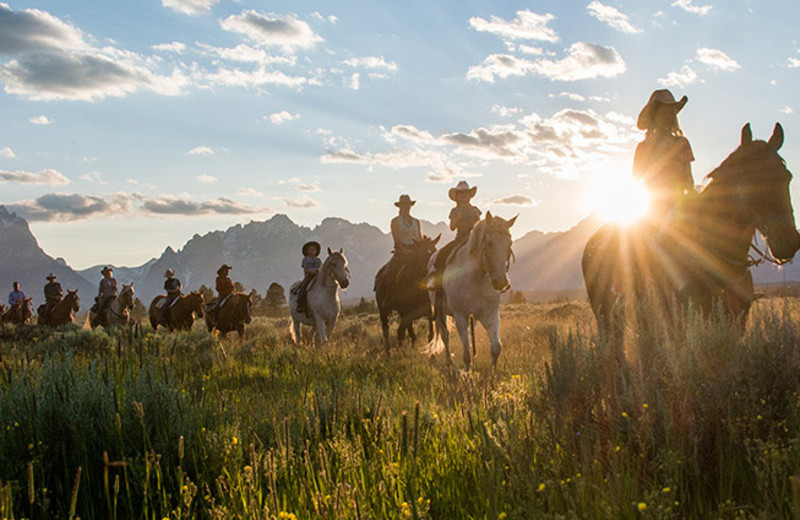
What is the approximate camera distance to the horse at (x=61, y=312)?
933 inches

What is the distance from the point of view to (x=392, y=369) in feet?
29.8

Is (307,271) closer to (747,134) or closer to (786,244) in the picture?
(747,134)

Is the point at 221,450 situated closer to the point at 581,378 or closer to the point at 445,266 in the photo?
the point at 581,378

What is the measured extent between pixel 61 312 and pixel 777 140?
26.1 m

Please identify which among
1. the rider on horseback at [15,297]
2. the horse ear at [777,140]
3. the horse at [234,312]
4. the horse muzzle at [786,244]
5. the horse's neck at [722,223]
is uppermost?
the horse ear at [777,140]

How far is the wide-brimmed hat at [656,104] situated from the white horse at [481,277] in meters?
2.53

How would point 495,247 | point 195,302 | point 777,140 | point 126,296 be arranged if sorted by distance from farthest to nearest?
point 126,296
point 195,302
point 495,247
point 777,140

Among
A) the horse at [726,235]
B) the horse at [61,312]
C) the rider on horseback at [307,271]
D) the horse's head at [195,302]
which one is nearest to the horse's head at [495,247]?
the horse at [726,235]

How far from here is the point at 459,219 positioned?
10.7 meters

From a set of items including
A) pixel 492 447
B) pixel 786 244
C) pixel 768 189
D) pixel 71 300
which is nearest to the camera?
pixel 492 447

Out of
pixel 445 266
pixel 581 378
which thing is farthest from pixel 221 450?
pixel 445 266

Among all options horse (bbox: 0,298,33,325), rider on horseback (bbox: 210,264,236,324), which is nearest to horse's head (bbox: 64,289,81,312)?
horse (bbox: 0,298,33,325)

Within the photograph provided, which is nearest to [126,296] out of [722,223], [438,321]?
[438,321]

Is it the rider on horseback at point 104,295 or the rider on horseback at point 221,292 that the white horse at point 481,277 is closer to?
the rider on horseback at point 221,292
